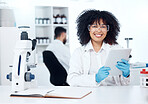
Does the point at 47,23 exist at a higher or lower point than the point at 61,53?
higher

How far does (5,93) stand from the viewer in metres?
1.72

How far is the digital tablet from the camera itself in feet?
5.86

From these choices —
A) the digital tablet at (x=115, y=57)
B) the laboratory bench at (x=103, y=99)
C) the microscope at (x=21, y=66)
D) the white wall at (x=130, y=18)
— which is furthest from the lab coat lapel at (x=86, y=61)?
the white wall at (x=130, y=18)

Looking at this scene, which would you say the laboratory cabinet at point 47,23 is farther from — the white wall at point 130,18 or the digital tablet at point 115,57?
the digital tablet at point 115,57

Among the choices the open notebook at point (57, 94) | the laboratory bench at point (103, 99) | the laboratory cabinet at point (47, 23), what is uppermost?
the laboratory cabinet at point (47, 23)

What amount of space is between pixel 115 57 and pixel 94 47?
1.45ft

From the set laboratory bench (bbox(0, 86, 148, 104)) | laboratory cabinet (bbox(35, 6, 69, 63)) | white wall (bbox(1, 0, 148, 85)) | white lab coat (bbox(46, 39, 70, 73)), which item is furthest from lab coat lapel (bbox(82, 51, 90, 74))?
white wall (bbox(1, 0, 148, 85))

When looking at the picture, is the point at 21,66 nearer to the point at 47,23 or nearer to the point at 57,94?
the point at 57,94

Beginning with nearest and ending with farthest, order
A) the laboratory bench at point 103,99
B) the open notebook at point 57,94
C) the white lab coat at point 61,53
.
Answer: the laboratory bench at point 103,99 → the open notebook at point 57,94 → the white lab coat at point 61,53

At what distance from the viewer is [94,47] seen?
224 cm

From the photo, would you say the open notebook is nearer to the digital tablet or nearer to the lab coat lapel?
the digital tablet

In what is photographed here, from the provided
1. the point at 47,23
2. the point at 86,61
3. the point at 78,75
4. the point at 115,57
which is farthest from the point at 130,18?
→ the point at 115,57

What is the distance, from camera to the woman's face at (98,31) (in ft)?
7.01

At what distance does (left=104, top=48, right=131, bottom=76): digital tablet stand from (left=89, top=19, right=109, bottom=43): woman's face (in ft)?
1.14
